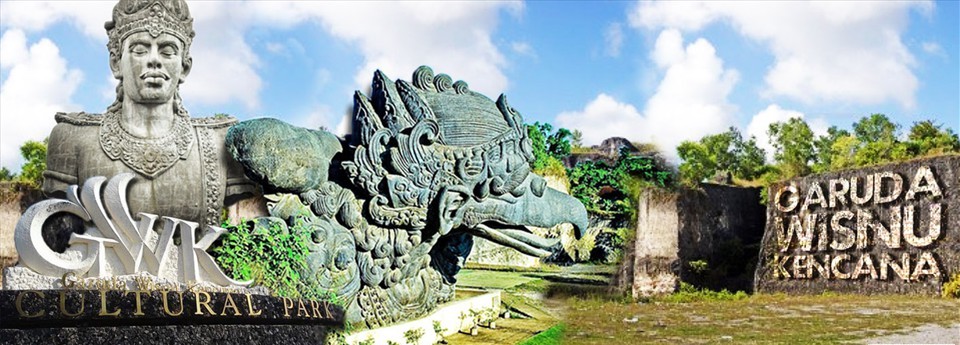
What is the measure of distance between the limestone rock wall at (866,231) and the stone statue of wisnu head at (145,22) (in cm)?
1413

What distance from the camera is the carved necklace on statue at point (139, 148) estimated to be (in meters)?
5.35

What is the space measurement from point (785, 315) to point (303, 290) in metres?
9.18

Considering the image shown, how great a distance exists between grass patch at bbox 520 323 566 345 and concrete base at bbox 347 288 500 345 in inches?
15.4

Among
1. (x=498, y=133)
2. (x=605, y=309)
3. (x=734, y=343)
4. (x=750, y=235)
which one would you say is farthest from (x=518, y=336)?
(x=750, y=235)

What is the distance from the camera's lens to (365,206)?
241 inches

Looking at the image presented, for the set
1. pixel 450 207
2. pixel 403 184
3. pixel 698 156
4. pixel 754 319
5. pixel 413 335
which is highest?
pixel 698 156

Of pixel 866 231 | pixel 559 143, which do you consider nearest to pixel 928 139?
pixel 866 231

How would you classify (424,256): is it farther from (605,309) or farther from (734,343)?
(605,309)

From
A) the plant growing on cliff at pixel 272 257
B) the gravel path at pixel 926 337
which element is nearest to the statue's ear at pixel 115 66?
the plant growing on cliff at pixel 272 257

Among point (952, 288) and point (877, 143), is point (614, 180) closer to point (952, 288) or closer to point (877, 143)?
point (952, 288)

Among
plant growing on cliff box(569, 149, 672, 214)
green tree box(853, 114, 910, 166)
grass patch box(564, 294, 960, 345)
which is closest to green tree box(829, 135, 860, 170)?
green tree box(853, 114, 910, 166)

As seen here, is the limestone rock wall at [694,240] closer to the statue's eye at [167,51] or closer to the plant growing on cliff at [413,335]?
the plant growing on cliff at [413,335]

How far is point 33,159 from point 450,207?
14039 mm

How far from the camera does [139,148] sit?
5367mm
